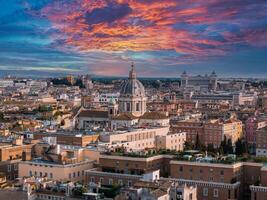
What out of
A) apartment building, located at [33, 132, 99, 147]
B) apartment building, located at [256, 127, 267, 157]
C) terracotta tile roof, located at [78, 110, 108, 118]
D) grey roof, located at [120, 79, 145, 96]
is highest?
grey roof, located at [120, 79, 145, 96]

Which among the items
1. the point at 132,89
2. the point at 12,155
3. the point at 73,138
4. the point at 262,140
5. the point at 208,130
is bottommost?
the point at 262,140

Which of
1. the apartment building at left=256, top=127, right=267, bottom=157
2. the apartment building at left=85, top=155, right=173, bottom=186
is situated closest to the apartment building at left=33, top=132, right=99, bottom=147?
the apartment building at left=85, top=155, right=173, bottom=186

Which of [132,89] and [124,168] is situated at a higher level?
[132,89]

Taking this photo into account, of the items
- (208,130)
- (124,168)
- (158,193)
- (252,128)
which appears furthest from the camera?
(252,128)

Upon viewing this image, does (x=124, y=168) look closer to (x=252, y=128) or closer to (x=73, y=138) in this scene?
(x=73, y=138)

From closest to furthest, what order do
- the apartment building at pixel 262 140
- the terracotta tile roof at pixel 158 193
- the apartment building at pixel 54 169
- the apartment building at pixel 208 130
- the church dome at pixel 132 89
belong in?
the terracotta tile roof at pixel 158 193 < the apartment building at pixel 54 169 < the apartment building at pixel 262 140 < the apartment building at pixel 208 130 < the church dome at pixel 132 89

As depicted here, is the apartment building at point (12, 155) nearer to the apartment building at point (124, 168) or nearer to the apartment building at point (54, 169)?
the apartment building at point (54, 169)

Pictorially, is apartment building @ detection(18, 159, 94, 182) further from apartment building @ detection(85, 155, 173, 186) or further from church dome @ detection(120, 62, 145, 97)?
church dome @ detection(120, 62, 145, 97)

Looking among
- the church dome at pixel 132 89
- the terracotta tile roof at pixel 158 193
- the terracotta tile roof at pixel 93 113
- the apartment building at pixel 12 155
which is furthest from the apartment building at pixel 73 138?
the church dome at pixel 132 89

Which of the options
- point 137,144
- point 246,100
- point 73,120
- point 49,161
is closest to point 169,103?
point 73,120

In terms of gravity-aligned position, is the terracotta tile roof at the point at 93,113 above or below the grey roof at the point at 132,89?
below

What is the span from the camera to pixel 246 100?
10350cm

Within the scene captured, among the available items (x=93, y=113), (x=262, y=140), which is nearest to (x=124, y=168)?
(x=262, y=140)

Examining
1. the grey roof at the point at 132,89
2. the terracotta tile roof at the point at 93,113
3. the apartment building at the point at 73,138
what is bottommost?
the apartment building at the point at 73,138
